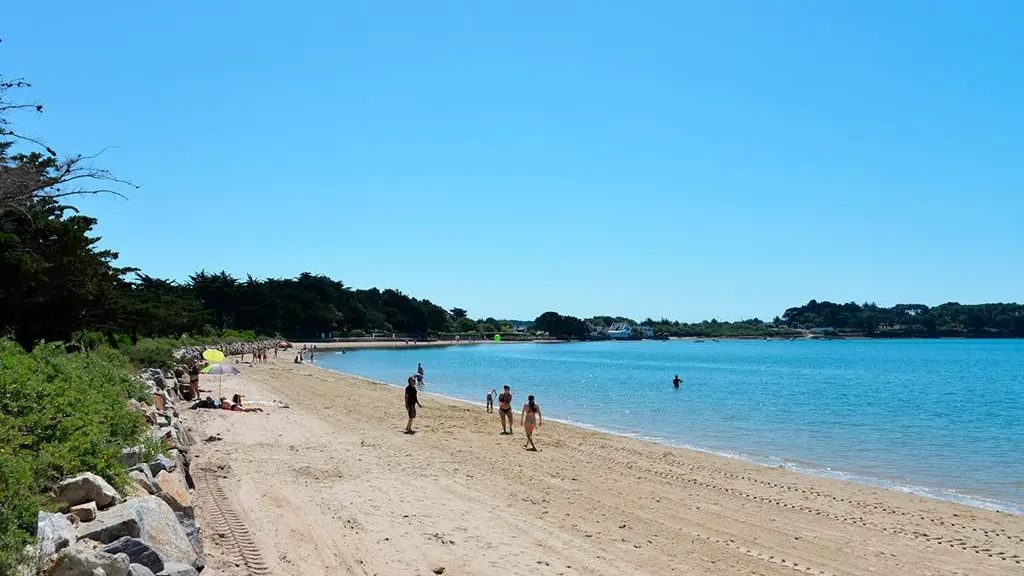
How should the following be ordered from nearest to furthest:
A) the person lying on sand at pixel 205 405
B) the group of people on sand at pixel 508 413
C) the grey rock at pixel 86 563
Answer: the grey rock at pixel 86 563 < the group of people on sand at pixel 508 413 < the person lying on sand at pixel 205 405

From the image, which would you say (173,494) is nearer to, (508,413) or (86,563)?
(86,563)

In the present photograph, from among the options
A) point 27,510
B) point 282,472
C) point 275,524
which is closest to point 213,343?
point 282,472

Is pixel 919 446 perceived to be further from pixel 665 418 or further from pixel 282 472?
pixel 282 472

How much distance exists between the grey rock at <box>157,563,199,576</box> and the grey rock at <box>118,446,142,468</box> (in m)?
2.46

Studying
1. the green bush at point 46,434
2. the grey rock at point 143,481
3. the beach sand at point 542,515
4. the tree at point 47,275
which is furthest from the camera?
the tree at point 47,275

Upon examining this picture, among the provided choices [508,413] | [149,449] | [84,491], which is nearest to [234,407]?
[508,413]

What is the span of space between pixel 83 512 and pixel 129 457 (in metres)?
2.21

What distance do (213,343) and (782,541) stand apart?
191ft

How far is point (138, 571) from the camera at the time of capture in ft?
15.3

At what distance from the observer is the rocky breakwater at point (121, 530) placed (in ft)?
14.5

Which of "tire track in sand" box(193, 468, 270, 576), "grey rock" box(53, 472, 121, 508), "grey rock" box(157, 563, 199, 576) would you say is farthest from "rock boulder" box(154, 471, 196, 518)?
"grey rock" box(157, 563, 199, 576)

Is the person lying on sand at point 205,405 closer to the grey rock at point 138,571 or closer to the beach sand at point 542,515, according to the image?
the beach sand at point 542,515

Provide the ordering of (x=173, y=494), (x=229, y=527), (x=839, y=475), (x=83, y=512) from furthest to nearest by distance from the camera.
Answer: (x=839, y=475) < (x=229, y=527) < (x=173, y=494) < (x=83, y=512)

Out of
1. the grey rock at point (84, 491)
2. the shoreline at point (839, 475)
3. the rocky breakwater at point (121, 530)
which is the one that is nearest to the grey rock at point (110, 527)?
the rocky breakwater at point (121, 530)
